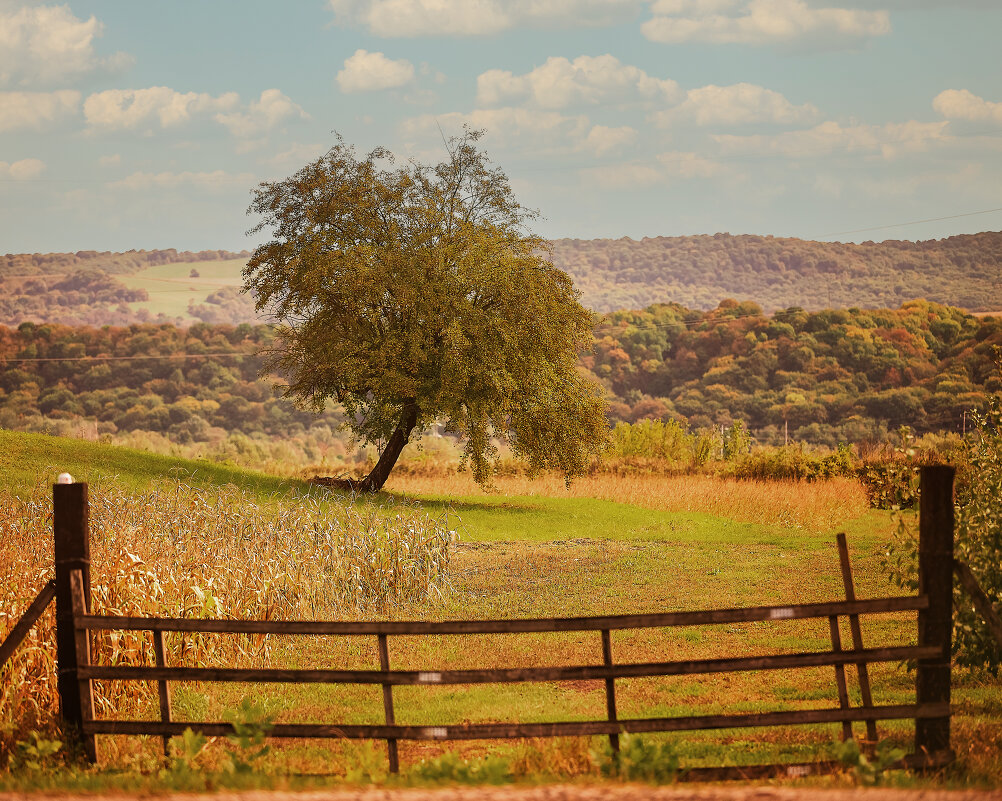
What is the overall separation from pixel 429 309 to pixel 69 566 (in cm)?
1843

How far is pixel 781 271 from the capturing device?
122 m

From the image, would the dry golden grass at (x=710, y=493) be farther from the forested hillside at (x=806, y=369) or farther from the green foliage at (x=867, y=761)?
the forested hillside at (x=806, y=369)

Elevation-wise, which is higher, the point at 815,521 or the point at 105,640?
the point at 105,640

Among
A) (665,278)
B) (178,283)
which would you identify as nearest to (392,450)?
(665,278)

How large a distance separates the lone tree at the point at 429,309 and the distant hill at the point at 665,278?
78696 millimetres

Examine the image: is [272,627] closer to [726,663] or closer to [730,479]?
[726,663]

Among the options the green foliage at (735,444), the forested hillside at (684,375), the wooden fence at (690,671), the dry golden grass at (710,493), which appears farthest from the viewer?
the forested hillside at (684,375)

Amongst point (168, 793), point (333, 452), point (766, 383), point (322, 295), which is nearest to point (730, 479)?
point (322, 295)

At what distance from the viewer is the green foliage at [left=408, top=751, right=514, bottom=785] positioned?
221 inches

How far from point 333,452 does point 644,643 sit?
187 ft

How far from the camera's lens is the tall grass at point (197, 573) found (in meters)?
7.87

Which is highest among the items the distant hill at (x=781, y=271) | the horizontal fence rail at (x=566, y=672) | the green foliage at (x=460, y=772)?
the distant hill at (x=781, y=271)

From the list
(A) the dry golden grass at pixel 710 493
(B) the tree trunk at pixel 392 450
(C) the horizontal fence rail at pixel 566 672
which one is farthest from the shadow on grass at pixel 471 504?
(C) the horizontal fence rail at pixel 566 672

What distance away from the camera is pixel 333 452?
221ft
